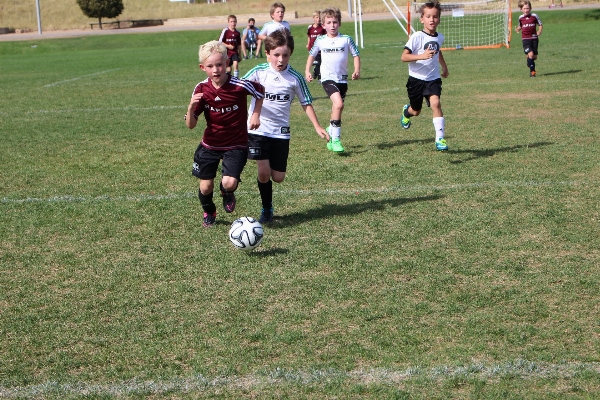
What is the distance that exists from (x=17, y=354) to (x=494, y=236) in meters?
3.97

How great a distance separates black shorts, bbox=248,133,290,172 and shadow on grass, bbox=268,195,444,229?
0.50m

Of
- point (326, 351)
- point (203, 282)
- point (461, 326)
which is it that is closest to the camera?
point (326, 351)

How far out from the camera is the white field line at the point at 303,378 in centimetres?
394

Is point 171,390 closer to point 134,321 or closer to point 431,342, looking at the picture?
point 134,321

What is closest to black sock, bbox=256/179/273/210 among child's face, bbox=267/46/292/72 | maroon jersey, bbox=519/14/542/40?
child's face, bbox=267/46/292/72

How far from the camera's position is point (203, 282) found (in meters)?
5.62

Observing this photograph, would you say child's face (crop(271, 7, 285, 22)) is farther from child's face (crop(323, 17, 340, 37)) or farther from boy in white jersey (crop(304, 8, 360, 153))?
child's face (crop(323, 17, 340, 37))

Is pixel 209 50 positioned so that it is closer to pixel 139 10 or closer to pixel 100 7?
pixel 100 7

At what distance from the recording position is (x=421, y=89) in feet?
34.4

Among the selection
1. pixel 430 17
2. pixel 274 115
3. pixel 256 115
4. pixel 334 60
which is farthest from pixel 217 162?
pixel 334 60

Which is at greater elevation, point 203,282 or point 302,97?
point 302,97

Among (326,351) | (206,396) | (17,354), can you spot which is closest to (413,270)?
(326,351)

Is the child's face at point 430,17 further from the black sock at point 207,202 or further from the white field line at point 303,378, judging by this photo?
the white field line at point 303,378

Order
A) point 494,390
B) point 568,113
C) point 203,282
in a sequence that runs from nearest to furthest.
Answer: point 494,390, point 203,282, point 568,113
